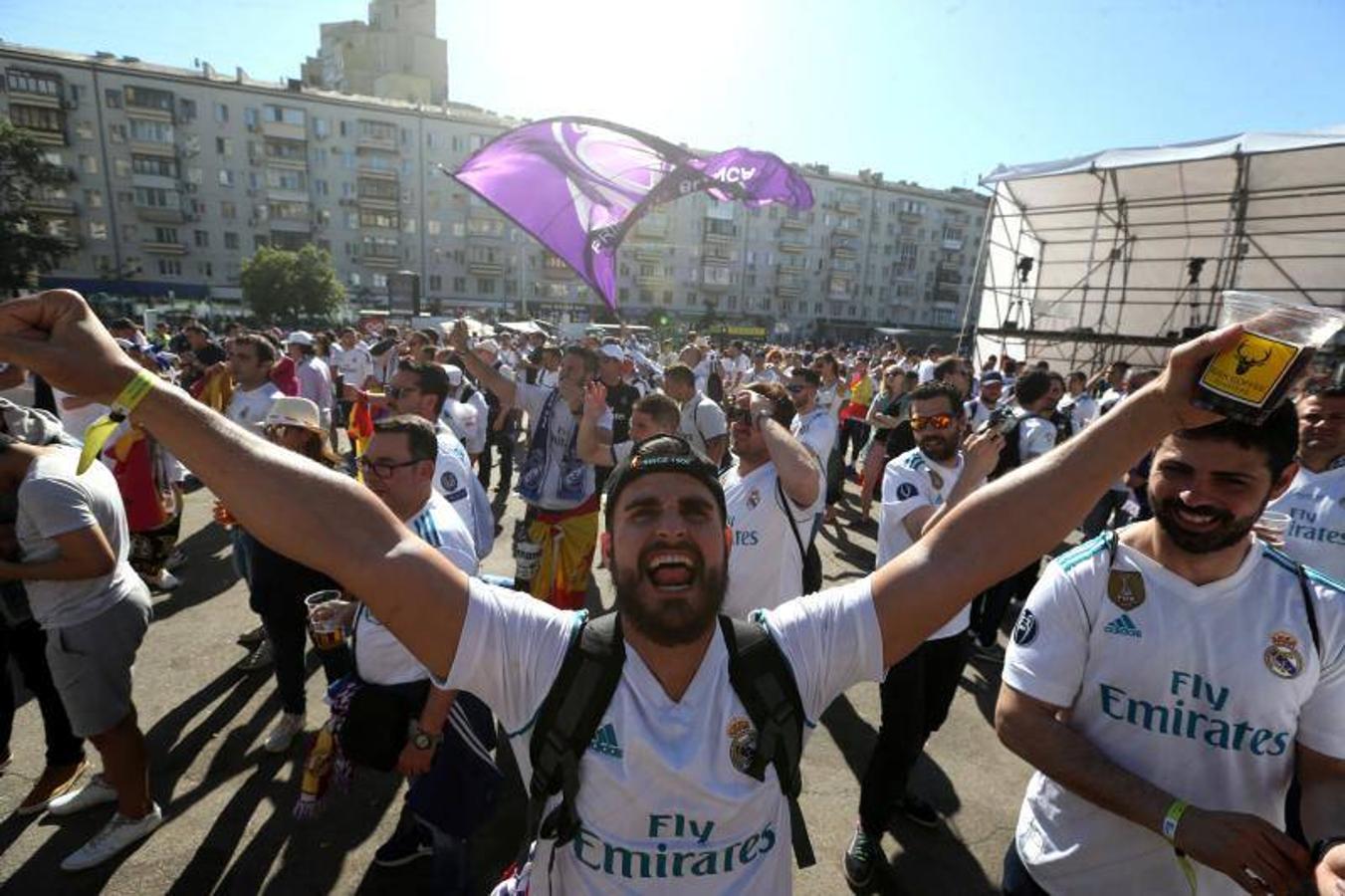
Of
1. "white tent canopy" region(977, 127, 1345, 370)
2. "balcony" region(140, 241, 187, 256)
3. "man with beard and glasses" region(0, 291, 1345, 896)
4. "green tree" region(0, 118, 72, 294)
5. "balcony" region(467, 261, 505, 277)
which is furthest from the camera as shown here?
"balcony" region(467, 261, 505, 277)

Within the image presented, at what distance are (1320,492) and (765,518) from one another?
284cm

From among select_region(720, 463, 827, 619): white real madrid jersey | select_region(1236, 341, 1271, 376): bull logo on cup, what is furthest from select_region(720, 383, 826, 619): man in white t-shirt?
select_region(1236, 341, 1271, 376): bull logo on cup

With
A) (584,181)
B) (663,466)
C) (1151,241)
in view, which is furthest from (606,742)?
(1151,241)

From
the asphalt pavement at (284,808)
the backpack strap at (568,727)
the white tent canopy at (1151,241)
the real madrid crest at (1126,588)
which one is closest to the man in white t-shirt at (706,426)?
the asphalt pavement at (284,808)

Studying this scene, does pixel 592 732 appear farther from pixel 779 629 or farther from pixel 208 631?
pixel 208 631

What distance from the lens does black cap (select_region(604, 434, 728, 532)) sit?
1710 millimetres

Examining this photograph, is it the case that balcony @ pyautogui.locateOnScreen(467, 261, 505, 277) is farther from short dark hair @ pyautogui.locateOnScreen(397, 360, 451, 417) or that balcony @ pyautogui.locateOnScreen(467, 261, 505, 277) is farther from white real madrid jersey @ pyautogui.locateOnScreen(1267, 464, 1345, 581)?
white real madrid jersey @ pyautogui.locateOnScreen(1267, 464, 1345, 581)

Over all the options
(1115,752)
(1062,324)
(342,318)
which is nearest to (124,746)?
(1115,752)

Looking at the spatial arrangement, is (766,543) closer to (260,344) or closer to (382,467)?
(382,467)

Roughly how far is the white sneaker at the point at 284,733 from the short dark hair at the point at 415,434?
2.19 m

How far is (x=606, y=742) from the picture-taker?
1.46m

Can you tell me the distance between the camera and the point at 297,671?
12.5ft

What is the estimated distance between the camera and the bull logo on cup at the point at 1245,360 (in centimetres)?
→ 125

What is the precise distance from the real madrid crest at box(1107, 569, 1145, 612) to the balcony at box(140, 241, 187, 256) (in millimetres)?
63212
